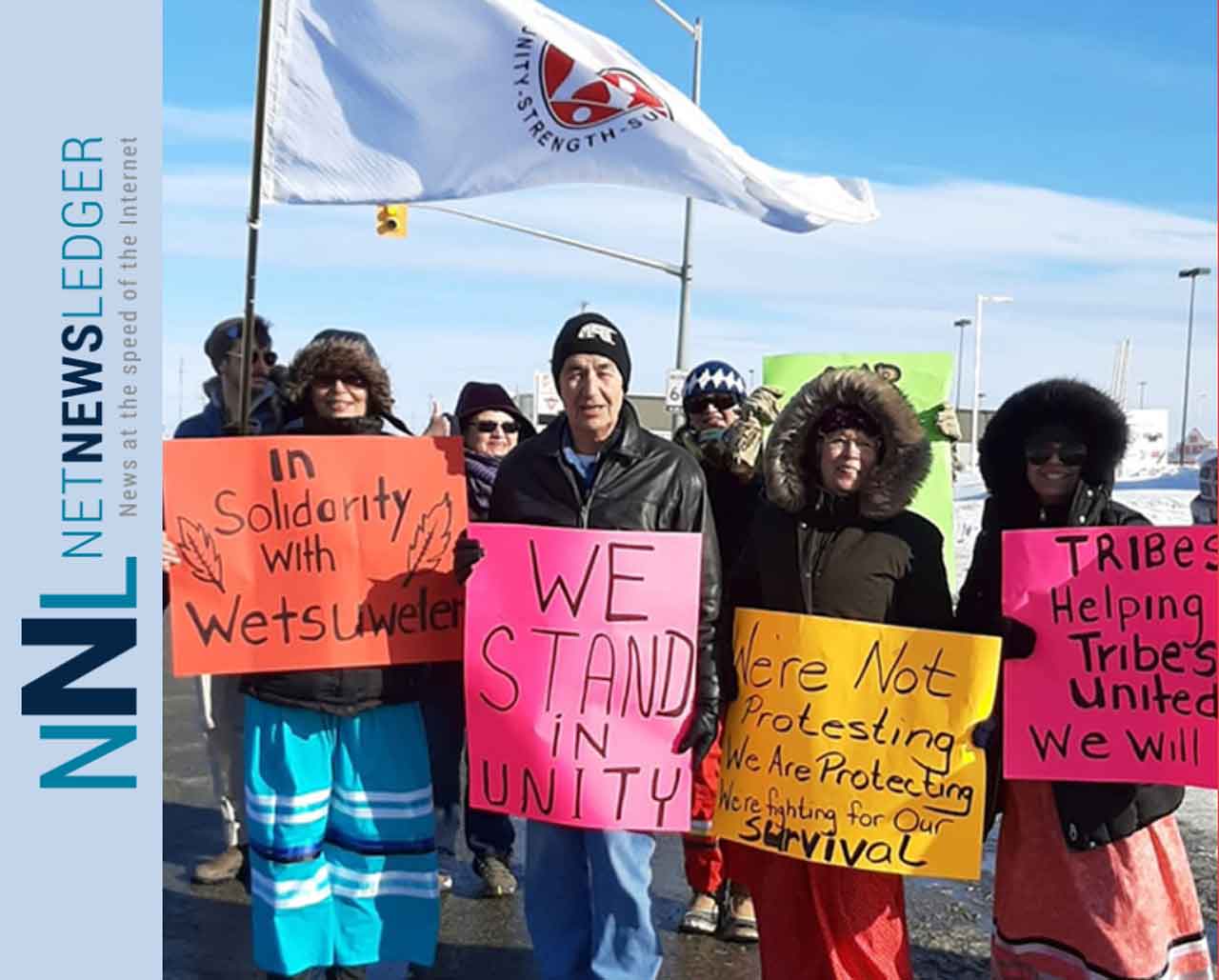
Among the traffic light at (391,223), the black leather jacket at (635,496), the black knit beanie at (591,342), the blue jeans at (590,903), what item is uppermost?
the traffic light at (391,223)

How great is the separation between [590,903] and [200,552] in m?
1.51

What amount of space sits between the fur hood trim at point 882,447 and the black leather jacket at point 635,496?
0.25m

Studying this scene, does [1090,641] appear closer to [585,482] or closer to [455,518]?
[585,482]

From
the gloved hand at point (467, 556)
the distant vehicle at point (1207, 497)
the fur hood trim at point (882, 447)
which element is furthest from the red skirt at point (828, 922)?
the distant vehicle at point (1207, 497)

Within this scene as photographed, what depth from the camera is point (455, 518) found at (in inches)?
150

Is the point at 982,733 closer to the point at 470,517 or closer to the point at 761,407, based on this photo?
the point at 761,407

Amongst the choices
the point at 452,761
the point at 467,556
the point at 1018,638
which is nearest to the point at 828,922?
the point at 1018,638

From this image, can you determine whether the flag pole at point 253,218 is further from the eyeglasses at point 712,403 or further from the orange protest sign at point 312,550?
the eyeglasses at point 712,403

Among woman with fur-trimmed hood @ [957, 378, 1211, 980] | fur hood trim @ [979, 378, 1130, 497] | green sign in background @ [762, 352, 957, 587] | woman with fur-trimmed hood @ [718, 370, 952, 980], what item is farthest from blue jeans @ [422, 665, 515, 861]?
green sign in background @ [762, 352, 957, 587]

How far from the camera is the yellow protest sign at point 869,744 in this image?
3369 mm

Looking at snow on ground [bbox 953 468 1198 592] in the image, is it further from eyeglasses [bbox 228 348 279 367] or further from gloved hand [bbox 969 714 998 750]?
gloved hand [bbox 969 714 998 750]

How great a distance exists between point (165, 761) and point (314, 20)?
4124mm

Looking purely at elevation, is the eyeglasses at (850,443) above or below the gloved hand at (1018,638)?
above

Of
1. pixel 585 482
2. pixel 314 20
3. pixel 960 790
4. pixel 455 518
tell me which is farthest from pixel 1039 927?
pixel 314 20
